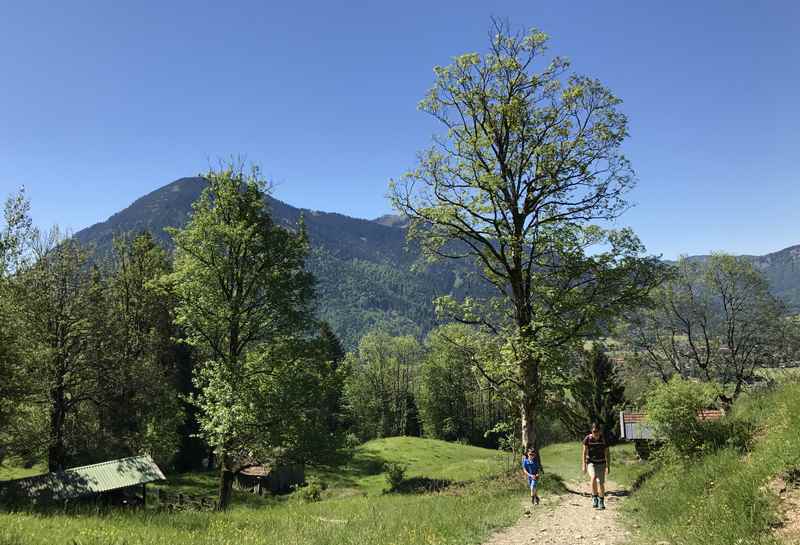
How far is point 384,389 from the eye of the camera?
344 ft

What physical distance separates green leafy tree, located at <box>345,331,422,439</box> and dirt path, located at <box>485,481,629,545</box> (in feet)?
264

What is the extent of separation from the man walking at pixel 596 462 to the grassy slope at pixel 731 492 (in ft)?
3.02

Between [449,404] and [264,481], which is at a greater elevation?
[264,481]

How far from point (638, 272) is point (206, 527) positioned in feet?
52.0

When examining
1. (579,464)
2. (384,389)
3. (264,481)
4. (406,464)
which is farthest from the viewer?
(384,389)

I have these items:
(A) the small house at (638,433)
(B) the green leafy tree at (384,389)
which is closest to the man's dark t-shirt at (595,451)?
(A) the small house at (638,433)

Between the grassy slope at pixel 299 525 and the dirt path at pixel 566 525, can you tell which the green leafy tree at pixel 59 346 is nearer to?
the grassy slope at pixel 299 525

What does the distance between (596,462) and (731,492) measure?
18.2 feet

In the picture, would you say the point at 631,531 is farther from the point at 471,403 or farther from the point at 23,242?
the point at 471,403

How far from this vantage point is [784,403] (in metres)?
12.2

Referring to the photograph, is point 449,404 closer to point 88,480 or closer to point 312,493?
point 312,493

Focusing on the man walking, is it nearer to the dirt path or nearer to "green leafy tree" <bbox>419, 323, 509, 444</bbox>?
the dirt path

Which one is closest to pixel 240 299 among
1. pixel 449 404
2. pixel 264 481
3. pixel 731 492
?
pixel 731 492

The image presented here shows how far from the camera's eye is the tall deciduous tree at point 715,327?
36656mm
